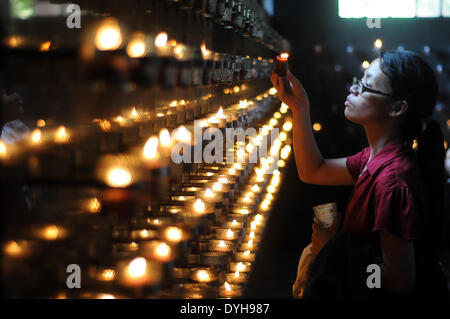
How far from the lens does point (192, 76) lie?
144 cm

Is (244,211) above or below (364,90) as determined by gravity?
below

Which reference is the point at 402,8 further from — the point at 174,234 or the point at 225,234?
the point at 174,234

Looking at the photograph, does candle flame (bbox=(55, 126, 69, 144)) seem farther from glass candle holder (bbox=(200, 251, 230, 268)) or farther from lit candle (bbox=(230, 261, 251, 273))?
lit candle (bbox=(230, 261, 251, 273))

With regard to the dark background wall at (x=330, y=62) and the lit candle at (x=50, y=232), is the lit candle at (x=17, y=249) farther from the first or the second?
the dark background wall at (x=330, y=62)

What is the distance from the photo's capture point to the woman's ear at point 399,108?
2.04 metres

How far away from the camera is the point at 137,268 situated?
1.21 metres

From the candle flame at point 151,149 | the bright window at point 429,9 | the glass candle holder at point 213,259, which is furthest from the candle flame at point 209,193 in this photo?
the bright window at point 429,9

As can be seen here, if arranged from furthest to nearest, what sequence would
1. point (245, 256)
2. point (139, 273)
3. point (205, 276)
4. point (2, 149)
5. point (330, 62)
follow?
point (330, 62) → point (245, 256) → point (205, 276) → point (2, 149) → point (139, 273)

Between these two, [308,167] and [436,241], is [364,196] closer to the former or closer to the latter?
[436,241]

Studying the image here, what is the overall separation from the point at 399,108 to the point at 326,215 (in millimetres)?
440

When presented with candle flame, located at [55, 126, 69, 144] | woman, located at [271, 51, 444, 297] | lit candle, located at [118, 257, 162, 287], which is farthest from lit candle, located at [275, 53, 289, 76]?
lit candle, located at [118, 257, 162, 287]

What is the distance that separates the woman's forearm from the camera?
2422 millimetres

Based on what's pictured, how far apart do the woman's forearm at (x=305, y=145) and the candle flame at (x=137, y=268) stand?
1329 mm

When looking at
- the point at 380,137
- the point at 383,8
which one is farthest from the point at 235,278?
the point at 383,8
